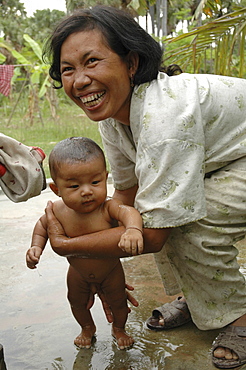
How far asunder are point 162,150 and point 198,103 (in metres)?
0.27

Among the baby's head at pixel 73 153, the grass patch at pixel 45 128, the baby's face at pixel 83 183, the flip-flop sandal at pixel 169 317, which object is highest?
the baby's head at pixel 73 153

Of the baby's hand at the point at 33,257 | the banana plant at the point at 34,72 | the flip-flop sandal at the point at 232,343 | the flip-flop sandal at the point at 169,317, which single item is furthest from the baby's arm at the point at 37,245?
the banana plant at the point at 34,72

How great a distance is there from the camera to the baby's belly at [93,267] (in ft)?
6.81

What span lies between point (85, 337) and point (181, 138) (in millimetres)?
944

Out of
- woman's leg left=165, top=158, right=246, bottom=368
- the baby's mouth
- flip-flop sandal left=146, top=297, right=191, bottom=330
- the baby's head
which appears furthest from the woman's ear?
flip-flop sandal left=146, top=297, right=191, bottom=330

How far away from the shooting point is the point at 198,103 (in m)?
2.00

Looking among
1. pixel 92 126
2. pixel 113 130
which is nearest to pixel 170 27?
pixel 92 126

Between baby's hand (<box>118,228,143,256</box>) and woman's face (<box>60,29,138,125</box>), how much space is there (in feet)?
1.77

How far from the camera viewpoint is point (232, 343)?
207 centimetres

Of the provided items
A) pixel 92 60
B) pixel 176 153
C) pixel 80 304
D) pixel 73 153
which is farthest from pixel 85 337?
pixel 92 60

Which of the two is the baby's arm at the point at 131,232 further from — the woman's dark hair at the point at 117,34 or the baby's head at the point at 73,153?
the woman's dark hair at the point at 117,34

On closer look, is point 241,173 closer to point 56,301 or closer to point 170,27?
point 56,301

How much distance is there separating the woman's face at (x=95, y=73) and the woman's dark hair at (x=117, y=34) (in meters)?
0.03

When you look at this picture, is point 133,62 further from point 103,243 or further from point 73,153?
point 103,243
